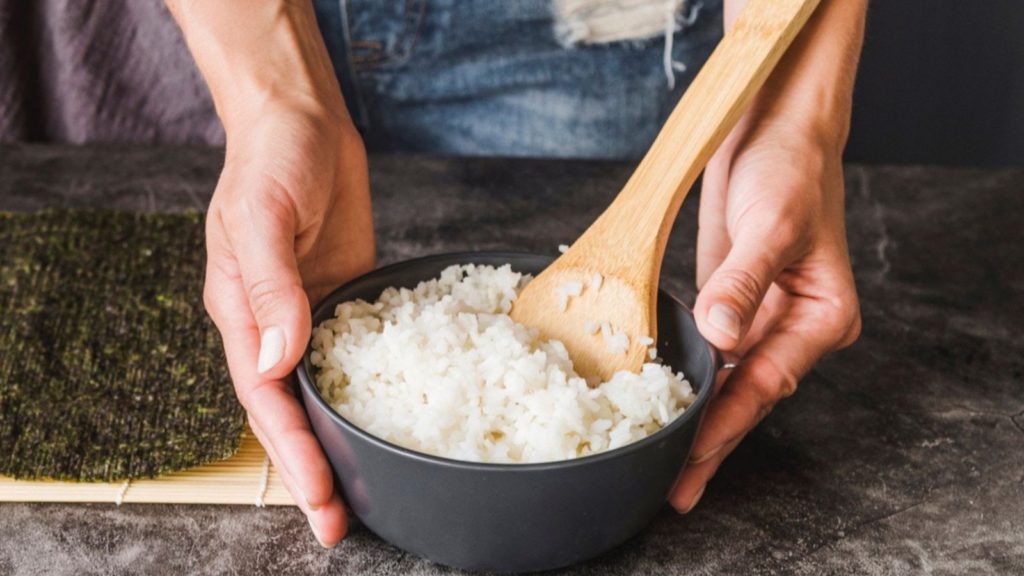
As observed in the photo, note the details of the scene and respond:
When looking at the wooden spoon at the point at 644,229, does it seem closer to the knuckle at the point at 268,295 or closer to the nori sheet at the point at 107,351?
the knuckle at the point at 268,295

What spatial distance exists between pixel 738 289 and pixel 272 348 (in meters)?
0.42

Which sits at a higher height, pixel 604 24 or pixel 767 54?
pixel 767 54

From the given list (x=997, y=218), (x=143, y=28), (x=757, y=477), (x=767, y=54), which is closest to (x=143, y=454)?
(x=757, y=477)

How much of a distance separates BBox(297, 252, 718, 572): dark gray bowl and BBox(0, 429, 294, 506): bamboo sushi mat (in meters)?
0.14

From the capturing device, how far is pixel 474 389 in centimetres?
91

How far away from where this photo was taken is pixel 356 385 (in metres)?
0.93

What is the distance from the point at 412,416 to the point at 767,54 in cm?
51

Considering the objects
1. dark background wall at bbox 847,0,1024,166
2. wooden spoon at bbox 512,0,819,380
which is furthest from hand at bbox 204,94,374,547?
dark background wall at bbox 847,0,1024,166

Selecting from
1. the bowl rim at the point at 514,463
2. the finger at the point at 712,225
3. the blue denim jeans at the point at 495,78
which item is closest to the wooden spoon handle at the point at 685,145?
the bowl rim at the point at 514,463

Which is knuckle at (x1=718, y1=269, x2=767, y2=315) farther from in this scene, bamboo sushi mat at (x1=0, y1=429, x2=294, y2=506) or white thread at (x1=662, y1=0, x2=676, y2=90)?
white thread at (x1=662, y1=0, x2=676, y2=90)

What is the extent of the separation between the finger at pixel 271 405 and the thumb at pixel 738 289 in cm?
35

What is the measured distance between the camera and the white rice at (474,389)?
2.85 ft

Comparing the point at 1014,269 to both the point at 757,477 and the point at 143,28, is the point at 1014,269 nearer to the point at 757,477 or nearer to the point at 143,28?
the point at 757,477

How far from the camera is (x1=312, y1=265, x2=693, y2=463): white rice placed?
87 cm
